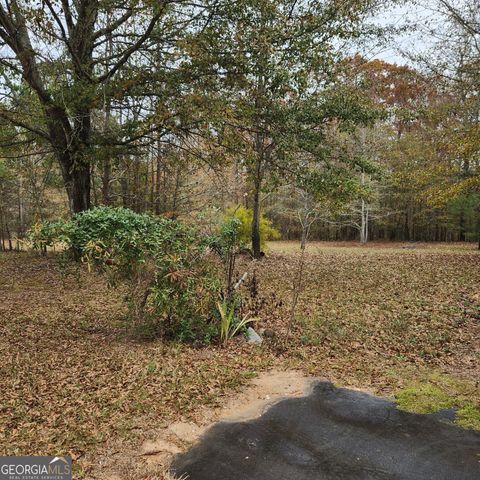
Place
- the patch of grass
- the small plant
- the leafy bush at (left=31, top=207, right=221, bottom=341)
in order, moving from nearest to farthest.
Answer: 1. the patch of grass
2. the leafy bush at (left=31, top=207, right=221, bottom=341)
3. the small plant

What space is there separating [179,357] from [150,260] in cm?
Result: 137

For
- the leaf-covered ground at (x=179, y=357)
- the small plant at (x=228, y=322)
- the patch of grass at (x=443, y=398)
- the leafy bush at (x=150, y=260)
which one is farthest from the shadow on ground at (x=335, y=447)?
the leafy bush at (x=150, y=260)

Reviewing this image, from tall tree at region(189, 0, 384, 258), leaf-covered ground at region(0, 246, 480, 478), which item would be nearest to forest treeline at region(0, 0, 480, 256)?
tall tree at region(189, 0, 384, 258)

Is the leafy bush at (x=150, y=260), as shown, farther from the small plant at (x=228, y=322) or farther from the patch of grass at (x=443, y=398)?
the patch of grass at (x=443, y=398)

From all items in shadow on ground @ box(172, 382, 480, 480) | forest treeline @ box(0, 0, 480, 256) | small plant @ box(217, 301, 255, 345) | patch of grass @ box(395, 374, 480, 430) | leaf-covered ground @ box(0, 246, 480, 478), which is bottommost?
shadow on ground @ box(172, 382, 480, 480)

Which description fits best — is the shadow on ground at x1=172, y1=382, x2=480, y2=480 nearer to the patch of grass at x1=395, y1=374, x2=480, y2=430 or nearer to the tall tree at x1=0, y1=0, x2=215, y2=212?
the patch of grass at x1=395, y1=374, x2=480, y2=430

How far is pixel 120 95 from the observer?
9.13m

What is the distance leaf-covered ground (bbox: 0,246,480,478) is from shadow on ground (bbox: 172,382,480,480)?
0.50 m

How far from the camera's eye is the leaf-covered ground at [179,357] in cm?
397

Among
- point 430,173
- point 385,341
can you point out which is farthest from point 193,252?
point 430,173

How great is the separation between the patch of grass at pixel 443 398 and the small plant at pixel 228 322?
2519 millimetres

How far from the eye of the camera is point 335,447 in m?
3.61

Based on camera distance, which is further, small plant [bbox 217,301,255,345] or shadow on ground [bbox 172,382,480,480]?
small plant [bbox 217,301,255,345]

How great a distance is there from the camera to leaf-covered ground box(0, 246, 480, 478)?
3971mm
